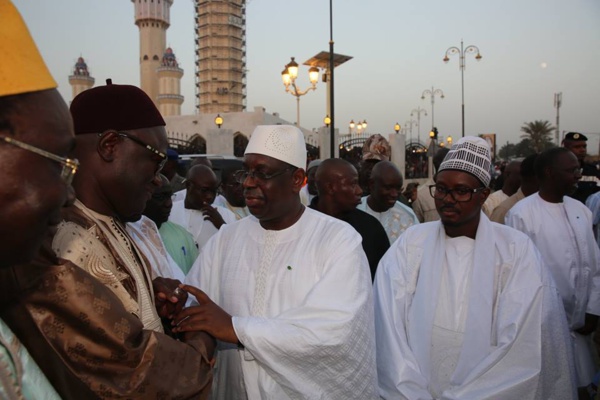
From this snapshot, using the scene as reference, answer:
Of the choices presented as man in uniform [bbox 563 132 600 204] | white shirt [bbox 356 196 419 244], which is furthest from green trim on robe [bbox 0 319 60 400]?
man in uniform [bbox 563 132 600 204]

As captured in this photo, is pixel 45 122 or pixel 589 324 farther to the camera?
pixel 589 324

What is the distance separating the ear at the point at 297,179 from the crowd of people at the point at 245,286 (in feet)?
0.04

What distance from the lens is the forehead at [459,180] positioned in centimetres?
309

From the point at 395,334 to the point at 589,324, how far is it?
2477 millimetres

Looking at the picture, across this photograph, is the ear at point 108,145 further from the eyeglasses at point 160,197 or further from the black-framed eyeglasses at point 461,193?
the eyeglasses at point 160,197

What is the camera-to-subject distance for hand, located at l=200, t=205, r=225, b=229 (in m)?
5.32

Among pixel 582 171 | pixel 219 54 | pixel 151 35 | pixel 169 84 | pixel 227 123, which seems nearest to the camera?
pixel 582 171

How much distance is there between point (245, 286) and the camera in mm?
2617

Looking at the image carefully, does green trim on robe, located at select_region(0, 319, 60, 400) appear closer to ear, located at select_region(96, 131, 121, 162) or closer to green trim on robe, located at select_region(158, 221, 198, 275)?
ear, located at select_region(96, 131, 121, 162)

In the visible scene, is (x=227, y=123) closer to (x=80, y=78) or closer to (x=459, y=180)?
(x=80, y=78)

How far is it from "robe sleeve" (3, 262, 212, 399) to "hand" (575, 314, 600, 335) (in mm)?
4030

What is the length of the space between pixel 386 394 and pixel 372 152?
17.9ft

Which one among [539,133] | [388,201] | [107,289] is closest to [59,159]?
[107,289]

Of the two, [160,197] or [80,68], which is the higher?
[80,68]
